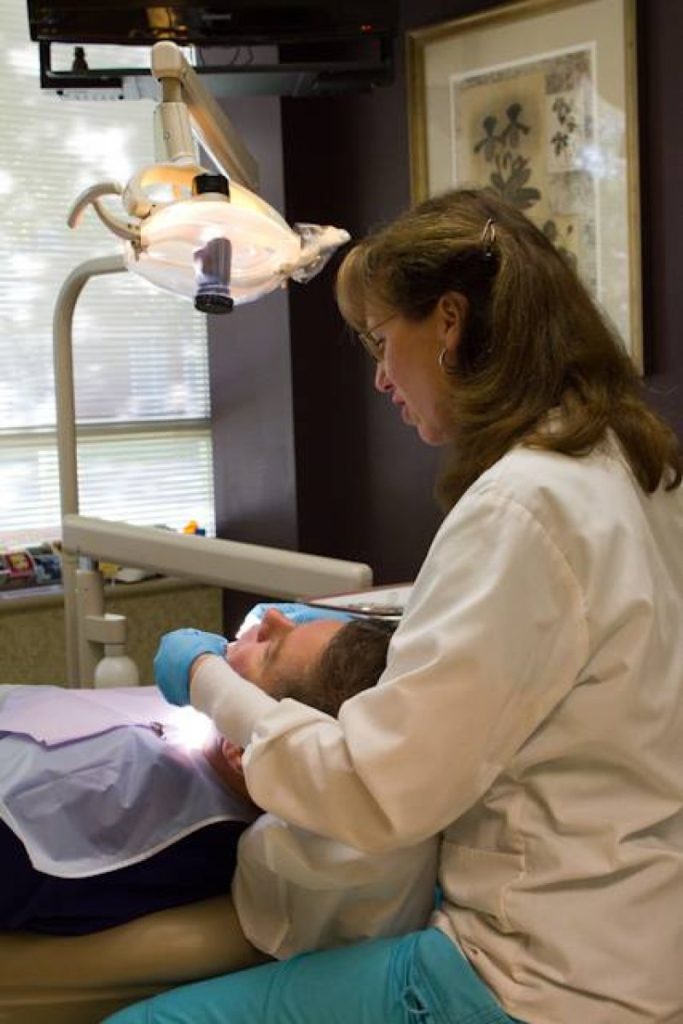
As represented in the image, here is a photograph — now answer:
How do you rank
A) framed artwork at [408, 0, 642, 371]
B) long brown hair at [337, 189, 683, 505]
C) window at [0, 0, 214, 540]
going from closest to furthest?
long brown hair at [337, 189, 683, 505] → framed artwork at [408, 0, 642, 371] → window at [0, 0, 214, 540]

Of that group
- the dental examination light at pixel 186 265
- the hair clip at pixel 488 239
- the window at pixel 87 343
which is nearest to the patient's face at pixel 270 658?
the dental examination light at pixel 186 265

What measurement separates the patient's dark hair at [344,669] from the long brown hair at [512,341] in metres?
0.22

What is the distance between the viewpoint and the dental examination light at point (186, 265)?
156cm

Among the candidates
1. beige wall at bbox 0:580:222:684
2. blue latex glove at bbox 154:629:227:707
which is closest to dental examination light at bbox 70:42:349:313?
blue latex glove at bbox 154:629:227:707

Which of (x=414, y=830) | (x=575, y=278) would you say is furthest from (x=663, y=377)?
(x=414, y=830)

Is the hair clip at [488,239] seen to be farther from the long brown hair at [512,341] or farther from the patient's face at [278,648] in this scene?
the patient's face at [278,648]

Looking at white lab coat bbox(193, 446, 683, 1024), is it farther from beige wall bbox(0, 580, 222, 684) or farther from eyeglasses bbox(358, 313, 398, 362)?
beige wall bbox(0, 580, 222, 684)

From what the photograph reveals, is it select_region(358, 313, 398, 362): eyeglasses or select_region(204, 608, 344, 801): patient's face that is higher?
select_region(358, 313, 398, 362): eyeglasses

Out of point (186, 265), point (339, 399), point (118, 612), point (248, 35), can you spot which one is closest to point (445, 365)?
point (186, 265)

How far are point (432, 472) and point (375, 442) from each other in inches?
8.4

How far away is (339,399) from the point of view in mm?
3025

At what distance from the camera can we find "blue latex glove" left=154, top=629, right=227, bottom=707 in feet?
4.34

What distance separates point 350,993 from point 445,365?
60 cm

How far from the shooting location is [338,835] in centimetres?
102
